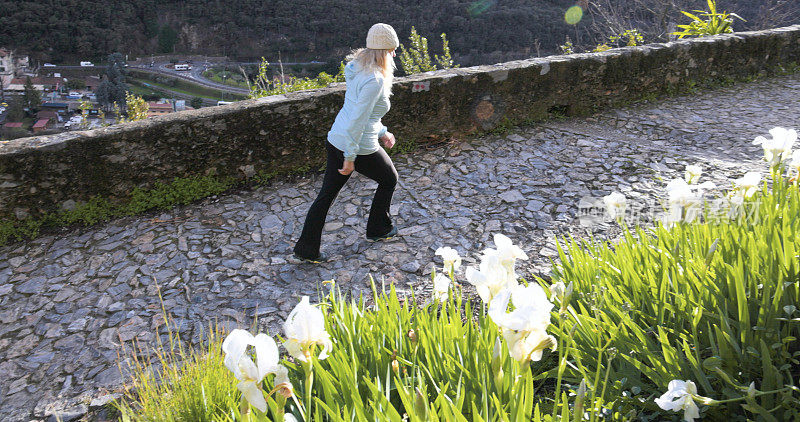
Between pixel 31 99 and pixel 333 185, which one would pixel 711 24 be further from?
pixel 31 99

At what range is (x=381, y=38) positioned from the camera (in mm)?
2883

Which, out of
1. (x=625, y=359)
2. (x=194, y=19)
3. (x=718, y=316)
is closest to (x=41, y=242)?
(x=625, y=359)

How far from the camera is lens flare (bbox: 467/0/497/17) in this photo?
75.5ft

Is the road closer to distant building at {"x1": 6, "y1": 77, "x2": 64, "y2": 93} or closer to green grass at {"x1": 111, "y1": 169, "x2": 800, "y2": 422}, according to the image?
distant building at {"x1": 6, "y1": 77, "x2": 64, "y2": 93}

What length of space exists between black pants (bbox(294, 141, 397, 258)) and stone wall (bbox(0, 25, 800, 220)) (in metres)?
1.13

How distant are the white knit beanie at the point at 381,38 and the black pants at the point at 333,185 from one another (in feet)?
1.99

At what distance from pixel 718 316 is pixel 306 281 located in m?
2.09


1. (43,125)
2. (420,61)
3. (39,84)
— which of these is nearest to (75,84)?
(39,84)

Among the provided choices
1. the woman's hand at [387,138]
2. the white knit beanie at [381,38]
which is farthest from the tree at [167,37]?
the white knit beanie at [381,38]

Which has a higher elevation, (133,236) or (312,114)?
(312,114)

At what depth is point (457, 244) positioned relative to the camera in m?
3.40

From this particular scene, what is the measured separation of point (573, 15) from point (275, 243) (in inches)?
798

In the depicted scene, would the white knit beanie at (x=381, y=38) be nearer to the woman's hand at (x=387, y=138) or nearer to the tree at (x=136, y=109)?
the woman's hand at (x=387, y=138)

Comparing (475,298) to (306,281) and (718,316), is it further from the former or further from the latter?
(718,316)
